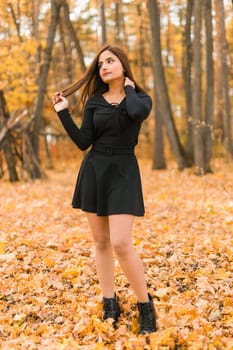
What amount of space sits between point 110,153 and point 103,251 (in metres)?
0.76

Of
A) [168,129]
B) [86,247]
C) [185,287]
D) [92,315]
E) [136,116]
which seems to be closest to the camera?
[136,116]

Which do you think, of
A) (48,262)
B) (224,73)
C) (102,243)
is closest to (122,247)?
(102,243)

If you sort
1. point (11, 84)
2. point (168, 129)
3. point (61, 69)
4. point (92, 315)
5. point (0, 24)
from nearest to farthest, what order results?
1. point (92, 315)
2. point (11, 84)
3. point (168, 129)
4. point (0, 24)
5. point (61, 69)

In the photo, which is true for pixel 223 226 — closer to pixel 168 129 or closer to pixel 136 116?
pixel 136 116

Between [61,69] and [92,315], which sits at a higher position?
[61,69]

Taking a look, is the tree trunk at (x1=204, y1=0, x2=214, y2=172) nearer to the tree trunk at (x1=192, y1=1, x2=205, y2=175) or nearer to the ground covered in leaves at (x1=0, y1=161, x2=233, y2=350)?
the tree trunk at (x1=192, y1=1, x2=205, y2=175)

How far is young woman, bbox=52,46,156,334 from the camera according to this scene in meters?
3.31

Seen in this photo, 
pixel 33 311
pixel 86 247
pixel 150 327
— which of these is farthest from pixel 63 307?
pixel 86 247

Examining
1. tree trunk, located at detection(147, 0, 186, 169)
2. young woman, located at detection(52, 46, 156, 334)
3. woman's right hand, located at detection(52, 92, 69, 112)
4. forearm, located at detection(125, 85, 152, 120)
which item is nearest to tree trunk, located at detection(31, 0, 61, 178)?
tree trunk, located at detection(147, 0, 186, 169)

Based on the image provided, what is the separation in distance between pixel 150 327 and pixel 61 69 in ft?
67.5

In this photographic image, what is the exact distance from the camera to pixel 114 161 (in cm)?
339

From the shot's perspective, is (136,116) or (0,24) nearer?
(136,116)

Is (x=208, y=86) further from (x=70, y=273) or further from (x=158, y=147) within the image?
(x=70, y=273)

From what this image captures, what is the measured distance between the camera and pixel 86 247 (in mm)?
5477
